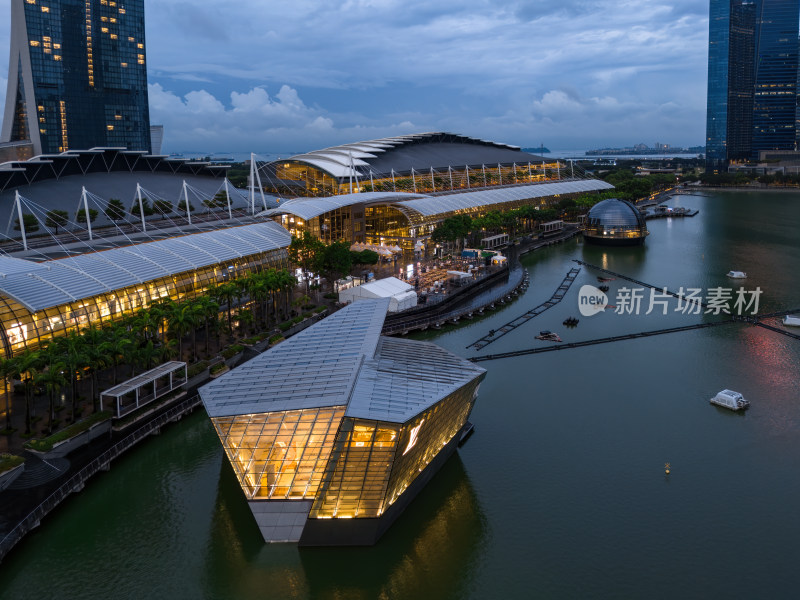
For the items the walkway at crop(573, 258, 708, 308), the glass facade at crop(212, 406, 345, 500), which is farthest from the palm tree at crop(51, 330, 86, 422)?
the walkway at crop(573, 258, 708, 308)

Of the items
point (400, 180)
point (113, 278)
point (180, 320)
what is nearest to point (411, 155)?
point (400, 180)

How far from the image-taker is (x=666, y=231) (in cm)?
12438

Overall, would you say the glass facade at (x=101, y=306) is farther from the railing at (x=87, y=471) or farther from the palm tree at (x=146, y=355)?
the railing at (x=87, y=471)

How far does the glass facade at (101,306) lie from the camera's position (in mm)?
41188

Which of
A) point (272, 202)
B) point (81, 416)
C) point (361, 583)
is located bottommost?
point (361, 583)

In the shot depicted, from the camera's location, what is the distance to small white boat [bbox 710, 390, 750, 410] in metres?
41.8

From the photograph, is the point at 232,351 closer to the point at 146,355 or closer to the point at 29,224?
the point at 146,355

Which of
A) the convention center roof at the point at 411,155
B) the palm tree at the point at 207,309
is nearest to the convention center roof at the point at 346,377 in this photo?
the palm tree at the point at 207,309

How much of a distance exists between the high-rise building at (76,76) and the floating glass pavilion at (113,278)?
91039 mm

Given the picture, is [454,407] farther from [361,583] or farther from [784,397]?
[784,397]

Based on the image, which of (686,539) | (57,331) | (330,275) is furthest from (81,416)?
(330,275)

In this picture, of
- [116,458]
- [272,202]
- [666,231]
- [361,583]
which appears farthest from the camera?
[666,231]

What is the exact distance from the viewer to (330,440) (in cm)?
2636

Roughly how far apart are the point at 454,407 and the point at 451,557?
7.05 m
